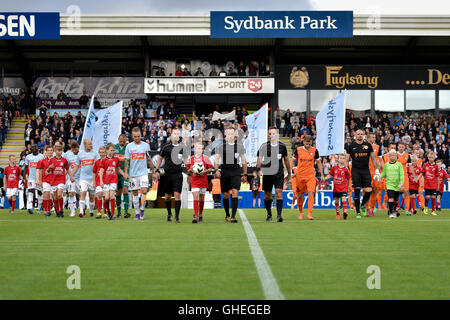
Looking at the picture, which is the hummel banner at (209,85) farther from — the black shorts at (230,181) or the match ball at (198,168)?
the match ball at (198,168)

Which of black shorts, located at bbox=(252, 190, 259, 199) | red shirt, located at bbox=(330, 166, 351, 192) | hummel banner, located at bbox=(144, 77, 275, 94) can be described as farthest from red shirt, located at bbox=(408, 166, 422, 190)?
hummel banner, located at bbox=(144, 77, 275, 94)

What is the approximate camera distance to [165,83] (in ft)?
122

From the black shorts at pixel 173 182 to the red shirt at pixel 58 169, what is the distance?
447cm

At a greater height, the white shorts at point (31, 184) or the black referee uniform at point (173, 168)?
the black referee uniform at point (173, 168)

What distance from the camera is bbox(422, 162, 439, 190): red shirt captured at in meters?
20.0

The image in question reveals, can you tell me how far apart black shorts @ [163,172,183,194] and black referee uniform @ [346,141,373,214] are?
5096 millimetres

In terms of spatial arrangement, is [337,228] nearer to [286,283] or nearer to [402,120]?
[286,283]

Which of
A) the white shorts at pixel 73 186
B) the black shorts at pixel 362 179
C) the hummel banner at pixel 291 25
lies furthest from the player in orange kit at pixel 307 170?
the hummel banner at pixel 291 25

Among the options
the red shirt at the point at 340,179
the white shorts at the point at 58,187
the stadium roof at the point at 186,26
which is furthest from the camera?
the stadium roof at the point at 186,26

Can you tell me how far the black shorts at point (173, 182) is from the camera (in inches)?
512

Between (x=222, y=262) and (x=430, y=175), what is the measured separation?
15.2 metres

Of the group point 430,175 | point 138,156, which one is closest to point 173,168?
point 138,156

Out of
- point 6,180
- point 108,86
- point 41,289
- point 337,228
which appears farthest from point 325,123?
point 108,86

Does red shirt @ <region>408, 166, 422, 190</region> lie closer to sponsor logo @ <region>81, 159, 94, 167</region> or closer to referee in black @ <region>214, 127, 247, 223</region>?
referee in black @ <region>214, 127, 247, 223</region>
